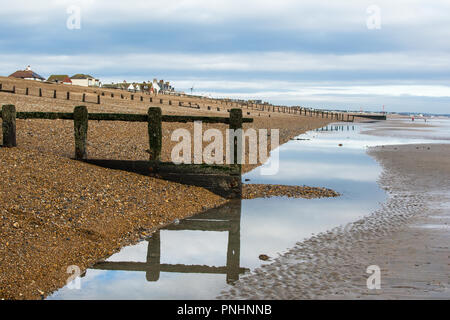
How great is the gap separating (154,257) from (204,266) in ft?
3.26

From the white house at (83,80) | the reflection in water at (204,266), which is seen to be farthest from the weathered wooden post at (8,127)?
the white house at (83,80)

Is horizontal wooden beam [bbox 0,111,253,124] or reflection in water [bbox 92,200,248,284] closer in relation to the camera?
reflection in water [bbox 92,200,248,284]

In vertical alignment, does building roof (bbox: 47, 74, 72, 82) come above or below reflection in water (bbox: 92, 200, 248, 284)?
above

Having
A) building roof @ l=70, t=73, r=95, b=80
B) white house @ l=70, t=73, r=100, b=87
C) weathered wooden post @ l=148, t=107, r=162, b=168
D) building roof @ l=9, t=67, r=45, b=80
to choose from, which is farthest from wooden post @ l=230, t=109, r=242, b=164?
building roof @ l=70, t=73, r=95, b=80

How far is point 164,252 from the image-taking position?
9344 mm

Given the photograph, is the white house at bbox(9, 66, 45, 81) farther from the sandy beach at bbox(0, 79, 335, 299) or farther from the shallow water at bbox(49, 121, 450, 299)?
the shallow water at bbox(49, 121, 450, 299)

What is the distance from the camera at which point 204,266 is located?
28.6 feet

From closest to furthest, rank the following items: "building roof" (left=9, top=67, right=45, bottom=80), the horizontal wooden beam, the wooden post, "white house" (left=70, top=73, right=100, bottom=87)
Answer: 1. the wooden post
2. the horizontal wooden beam
3. "building roof" (left=9, top=67, right=45, bottom=80)
4. "white house" (left=70, top=73, right=100, bottom=87)

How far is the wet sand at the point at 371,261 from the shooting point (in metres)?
7.20

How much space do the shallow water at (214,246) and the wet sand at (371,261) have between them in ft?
1.44

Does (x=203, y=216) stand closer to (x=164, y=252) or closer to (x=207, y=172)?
(x=207, y=172)

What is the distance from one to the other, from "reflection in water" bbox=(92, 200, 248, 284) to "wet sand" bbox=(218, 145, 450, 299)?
0.67m

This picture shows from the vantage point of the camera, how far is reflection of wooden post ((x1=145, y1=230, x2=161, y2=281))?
26.8 ft
